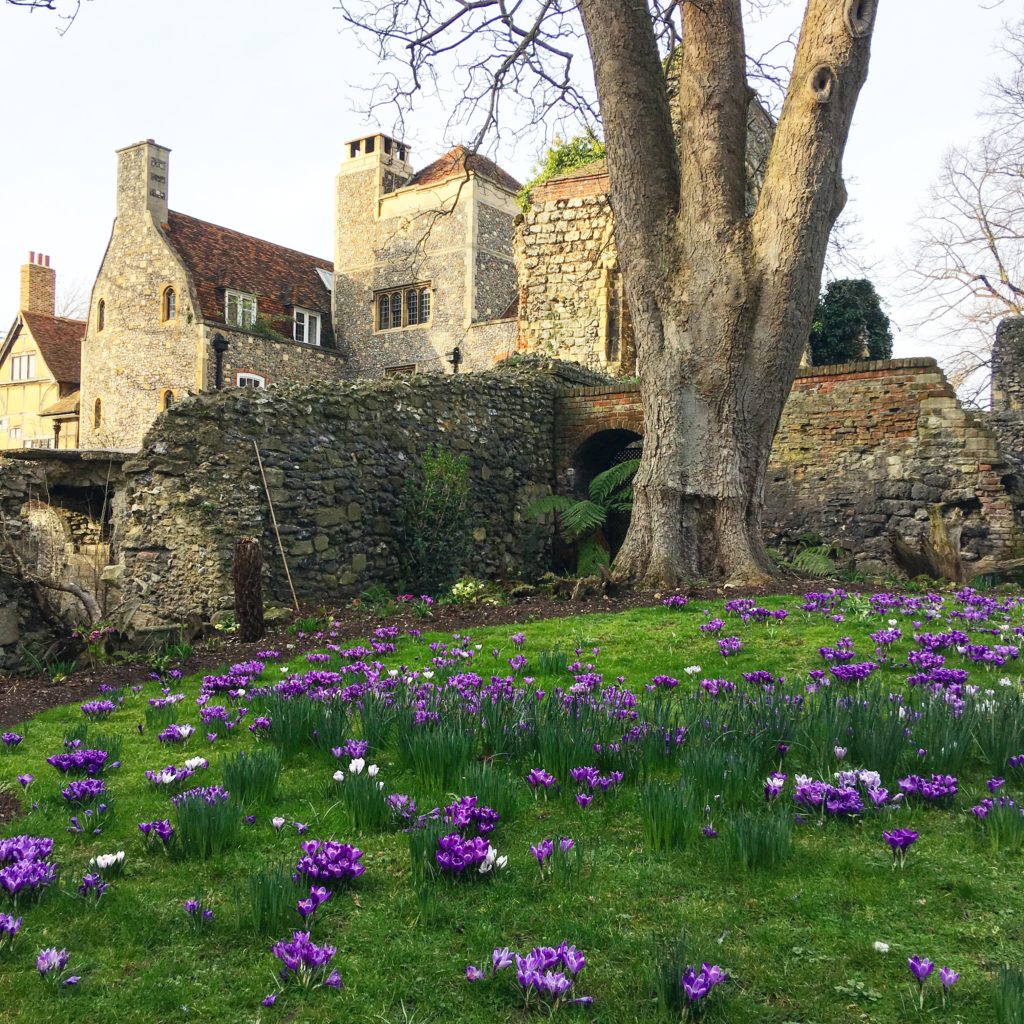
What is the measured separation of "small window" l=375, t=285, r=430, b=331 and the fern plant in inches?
844

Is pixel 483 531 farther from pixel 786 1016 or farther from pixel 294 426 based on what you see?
pixel 786 1016

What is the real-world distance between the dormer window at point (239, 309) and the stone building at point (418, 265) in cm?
423

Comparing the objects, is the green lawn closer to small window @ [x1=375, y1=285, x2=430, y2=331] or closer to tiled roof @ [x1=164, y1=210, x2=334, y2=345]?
tiled roof @ [x1=164, y1=210, x2=334, y2=345]

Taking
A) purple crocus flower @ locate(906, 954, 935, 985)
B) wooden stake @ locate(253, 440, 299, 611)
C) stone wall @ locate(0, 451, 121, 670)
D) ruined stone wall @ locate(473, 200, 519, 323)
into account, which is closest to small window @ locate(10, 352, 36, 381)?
ruined stone wall @ locate(473, 200, 519, 323)

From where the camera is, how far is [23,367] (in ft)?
137

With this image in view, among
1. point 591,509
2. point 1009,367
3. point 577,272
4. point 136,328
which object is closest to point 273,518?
point 591,509

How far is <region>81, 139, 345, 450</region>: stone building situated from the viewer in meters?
32.1

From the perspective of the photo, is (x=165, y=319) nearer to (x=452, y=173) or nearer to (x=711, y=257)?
(x=452, y=173)

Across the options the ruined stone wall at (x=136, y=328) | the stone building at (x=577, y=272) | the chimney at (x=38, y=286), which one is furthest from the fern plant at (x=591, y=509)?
the chimney at (x=38, y=286)

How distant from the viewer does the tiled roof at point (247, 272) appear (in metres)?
32.9

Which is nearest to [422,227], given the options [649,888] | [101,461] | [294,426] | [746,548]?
[101,461]

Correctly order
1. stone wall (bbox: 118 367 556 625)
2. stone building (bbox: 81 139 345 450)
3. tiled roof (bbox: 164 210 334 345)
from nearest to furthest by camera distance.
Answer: stone wall (bbox: 118 367 556 625) < stone building (bbox: 81 139 345 450) < tiled roof (bbox: 164 210 334 345)

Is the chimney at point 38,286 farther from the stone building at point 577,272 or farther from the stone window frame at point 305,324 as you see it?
the stone building at point 577,272

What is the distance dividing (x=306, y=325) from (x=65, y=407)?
10.8m
